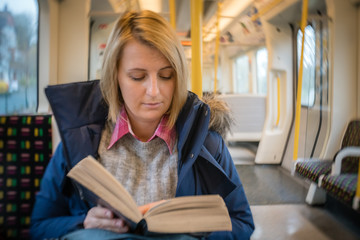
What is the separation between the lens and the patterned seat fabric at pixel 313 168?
1.31 m

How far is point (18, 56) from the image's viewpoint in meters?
1.40

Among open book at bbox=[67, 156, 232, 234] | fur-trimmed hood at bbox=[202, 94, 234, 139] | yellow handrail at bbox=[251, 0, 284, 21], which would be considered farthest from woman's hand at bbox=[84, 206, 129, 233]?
yellow handrail at bbox=[251, 0, 284, 21]

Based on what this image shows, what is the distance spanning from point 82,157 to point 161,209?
0.44 metres

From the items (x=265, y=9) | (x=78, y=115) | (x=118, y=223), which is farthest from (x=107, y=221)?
(x=265, y=9)

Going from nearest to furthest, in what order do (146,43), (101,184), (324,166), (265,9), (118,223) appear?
(101,184), (118,223), (146,43), (324,166), (265,9)

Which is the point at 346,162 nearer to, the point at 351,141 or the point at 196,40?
the point at 351,141

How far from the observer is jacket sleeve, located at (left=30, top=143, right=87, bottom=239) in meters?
0.94

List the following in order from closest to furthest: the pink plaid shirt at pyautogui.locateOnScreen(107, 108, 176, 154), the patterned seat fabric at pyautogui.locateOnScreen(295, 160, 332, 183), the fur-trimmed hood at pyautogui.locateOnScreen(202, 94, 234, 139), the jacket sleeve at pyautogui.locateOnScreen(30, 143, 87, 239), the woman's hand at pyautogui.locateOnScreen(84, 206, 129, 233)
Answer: the woman's hand at pyautogui.locateOnScreen(84, 206, 129, 233) < the jacket sleeve at pyautogui.locateOnScreen(30, 143, 87, 239) < the pink plaid shirt at pyautogui.locateOnScreen(107, 108, 176, 154) < the fur-trimmed hood at pyautogui.locateOnScreen(202, 94, 234, 139) < the patterned seat fabric at pyautogui.locateOnScreen(295, 160, 332, 183)

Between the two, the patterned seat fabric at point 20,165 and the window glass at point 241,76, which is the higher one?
the window glass at point 241,76

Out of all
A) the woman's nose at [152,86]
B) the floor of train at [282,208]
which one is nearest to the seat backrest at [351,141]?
the floor of train at [282,208]

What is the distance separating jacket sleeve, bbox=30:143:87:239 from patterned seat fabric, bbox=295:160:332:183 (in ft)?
3.67

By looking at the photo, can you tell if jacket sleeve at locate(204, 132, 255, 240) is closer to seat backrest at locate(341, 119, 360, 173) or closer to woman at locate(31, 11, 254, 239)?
woman at locate(31, 11, 254, 239)

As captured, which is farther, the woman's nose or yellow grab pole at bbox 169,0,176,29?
yellow grab pole at bbox 169,0,176,29

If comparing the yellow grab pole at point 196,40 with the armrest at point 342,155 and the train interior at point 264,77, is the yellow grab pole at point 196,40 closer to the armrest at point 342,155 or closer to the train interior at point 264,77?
the train interior at point 264,77
